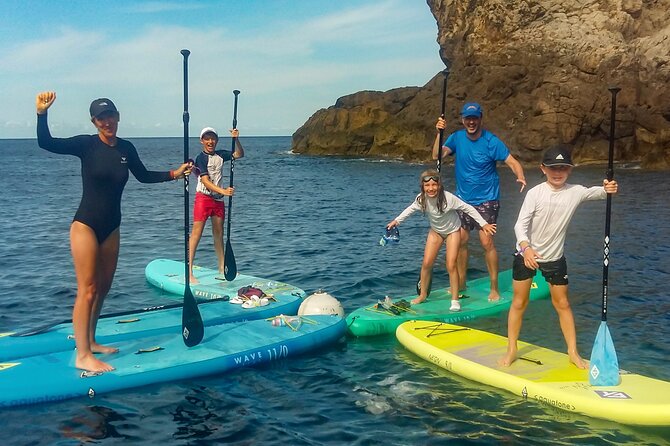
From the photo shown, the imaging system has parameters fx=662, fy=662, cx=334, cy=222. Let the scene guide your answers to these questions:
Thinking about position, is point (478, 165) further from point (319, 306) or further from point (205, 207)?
point (205, 207)

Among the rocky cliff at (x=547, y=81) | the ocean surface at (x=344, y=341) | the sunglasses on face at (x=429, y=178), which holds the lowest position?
the ocean surface at (x=344, y=341)

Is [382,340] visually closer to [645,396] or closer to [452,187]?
[645,396]

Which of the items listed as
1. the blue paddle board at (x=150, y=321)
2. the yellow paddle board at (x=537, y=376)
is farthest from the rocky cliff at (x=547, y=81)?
the yellow paddle board at (x=537, y=376)

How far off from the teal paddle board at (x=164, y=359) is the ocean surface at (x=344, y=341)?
140 millimetres

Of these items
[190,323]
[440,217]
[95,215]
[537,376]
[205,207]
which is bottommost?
[537,376]

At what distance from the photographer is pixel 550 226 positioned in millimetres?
7352

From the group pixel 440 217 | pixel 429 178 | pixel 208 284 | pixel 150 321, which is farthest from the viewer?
pixel 208 284

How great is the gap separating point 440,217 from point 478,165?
1.14 m

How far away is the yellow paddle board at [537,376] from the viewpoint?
22.1 feet

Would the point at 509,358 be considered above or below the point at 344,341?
above

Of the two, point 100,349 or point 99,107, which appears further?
point 100,349

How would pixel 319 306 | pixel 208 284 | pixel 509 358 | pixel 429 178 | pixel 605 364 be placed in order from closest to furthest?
1. pixel 605 364
2. pixel 509 358
3. pixel 429 178
4. pixel 319 306
5. pixel 208 284

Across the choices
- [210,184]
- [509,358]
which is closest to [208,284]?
[210,184]

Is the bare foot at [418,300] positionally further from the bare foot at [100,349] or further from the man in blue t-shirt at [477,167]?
the bare foot at [100,349]
